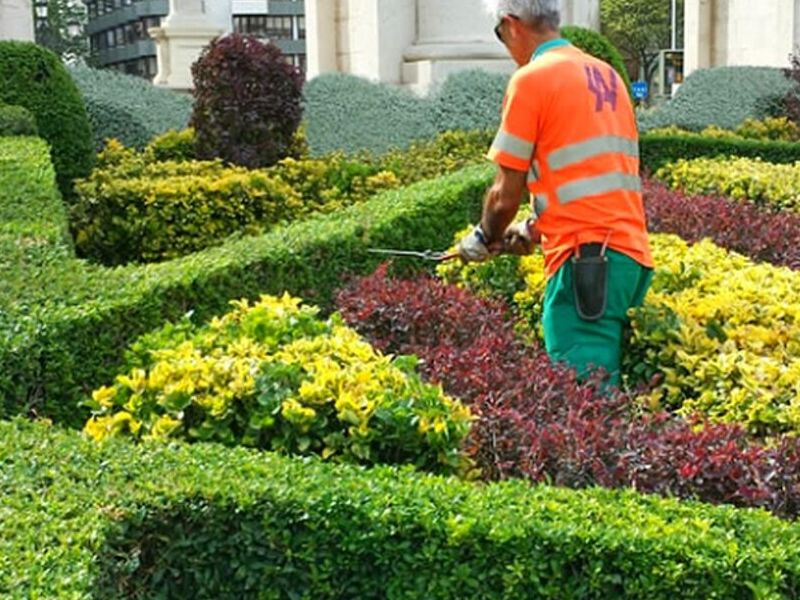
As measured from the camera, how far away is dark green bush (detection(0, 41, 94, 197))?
11781mm

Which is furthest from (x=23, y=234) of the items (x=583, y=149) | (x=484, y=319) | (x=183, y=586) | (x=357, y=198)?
(x=357, y=198)

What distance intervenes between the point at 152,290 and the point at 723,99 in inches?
562

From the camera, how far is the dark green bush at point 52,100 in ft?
38.7

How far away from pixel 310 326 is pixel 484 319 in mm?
1191

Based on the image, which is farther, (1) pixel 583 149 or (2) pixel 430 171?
(2) pixel 430 171

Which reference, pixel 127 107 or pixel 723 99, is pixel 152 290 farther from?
pixel 723 99

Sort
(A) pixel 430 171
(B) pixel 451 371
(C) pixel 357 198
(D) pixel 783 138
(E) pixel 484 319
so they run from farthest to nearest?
(D) pixel 783 138 < (A) pixel 430 171 < (C) pixel 357 198 < (E) pixel 484 319 < (B) pixel 451 371

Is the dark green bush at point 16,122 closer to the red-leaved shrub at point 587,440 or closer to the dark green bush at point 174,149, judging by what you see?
the dark green bush at point 174,149

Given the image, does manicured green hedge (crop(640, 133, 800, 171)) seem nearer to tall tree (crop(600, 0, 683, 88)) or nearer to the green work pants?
the green work pants

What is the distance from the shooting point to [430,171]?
38.0 feet

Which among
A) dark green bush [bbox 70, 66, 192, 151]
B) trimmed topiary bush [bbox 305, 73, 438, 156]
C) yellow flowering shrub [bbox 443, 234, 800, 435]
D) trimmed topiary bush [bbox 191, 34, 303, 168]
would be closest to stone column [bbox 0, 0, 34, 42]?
dark green bush [bbox 70, 66, 192, 151]

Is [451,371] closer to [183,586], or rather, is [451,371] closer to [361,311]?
[361,311]

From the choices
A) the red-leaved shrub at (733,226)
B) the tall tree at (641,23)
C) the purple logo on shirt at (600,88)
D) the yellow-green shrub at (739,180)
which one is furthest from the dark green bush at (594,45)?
the tall tree at (641,23)

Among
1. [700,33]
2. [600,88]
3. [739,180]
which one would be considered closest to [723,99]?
[700,33]
